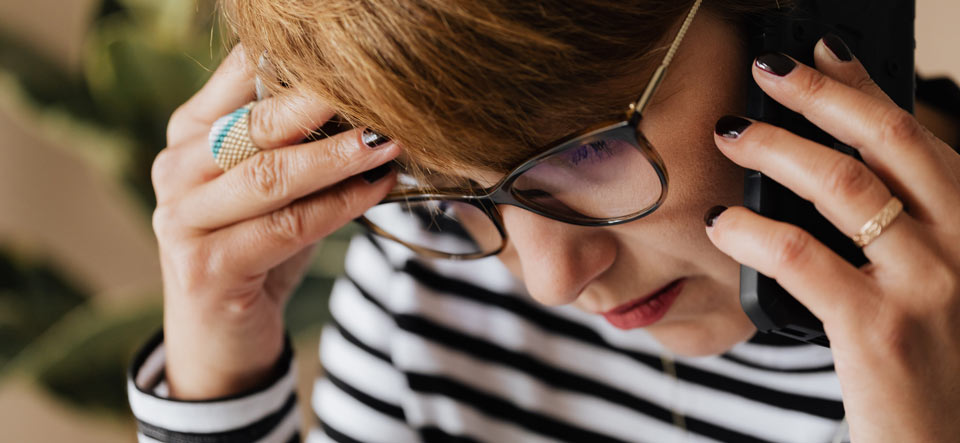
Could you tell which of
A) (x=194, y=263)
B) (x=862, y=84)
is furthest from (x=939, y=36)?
(x=194, y=263)

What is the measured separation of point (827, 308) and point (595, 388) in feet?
1.72

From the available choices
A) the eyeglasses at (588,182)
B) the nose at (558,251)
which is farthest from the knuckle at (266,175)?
the nose at (558,251)

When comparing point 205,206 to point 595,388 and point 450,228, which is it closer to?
point 450,228

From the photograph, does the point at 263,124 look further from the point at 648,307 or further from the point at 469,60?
the point at 648,307

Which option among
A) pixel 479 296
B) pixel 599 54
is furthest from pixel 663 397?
pixel 599 54

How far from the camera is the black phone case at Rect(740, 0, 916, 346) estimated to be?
1.88 feet

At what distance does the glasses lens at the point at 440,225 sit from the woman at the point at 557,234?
0.5 inches

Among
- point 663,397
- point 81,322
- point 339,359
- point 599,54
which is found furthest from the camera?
point 81,322

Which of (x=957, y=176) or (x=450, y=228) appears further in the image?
(x=450, y=228)

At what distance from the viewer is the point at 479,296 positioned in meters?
1.09

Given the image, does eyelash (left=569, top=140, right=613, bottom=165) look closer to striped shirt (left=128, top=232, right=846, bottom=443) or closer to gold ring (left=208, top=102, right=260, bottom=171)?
gold ring (left=208, top=102, right=260, bottom=171)

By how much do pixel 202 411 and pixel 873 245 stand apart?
78cm

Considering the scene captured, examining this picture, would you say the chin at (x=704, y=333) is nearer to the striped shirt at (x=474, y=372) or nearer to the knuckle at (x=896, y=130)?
the striped shirt at (x=474, y=372)

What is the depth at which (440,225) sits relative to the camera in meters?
1.02
